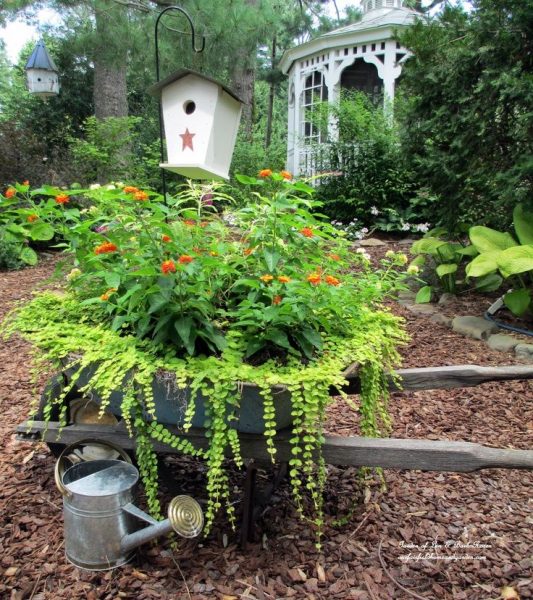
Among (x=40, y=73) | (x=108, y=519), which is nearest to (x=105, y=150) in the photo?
(x=40, y=73)

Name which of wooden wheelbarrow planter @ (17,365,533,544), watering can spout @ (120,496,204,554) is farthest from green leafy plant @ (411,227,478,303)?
watering can spout @ (120,496,204,554)

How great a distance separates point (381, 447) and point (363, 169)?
5779 millimetres

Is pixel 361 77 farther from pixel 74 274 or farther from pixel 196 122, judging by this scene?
pixel 74 274

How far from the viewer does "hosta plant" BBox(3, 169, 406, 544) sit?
139 cm

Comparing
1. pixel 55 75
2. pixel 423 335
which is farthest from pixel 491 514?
pixel 55 75

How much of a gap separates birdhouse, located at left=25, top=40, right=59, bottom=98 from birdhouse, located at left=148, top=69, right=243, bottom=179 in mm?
6251

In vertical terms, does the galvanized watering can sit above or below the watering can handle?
below

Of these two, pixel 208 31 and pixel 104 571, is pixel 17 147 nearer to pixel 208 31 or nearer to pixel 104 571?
pixel 208 31

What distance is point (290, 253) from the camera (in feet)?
5.63

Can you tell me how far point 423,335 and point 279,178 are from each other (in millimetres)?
2371

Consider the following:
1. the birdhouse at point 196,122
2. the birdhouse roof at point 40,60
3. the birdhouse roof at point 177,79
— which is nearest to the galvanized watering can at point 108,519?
the birdhouse at point 196,122

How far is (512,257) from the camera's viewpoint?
3.14 metres

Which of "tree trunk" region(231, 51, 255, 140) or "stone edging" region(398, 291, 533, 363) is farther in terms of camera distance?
"tree trunk" region(231, 51, 255, 140)

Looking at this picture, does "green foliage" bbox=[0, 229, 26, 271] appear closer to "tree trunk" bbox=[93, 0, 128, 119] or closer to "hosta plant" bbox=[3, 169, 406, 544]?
"tree trunk" bbox=[93, 0, 128, 119]
